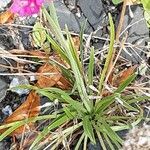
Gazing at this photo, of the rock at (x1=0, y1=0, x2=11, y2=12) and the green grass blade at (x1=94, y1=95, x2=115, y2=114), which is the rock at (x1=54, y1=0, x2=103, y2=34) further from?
the green grass blade at (x1=94, y1=95, x2=115, y2=114)

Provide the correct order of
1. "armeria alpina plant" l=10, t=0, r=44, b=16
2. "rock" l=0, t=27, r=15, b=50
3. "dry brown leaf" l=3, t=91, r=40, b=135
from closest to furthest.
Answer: "armeria alpina plant" l=10, t=0, r=44, b=16
"dry brown leaf" l=3, t=91, r=40, b=135
"rock" l=0, t=27, r=15, b=50

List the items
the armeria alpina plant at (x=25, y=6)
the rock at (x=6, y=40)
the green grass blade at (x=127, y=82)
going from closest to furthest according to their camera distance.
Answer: the armeria alpina plant at (x=25, y=6) < the green grass blade at (x=127, y=82) < the rock at (x=6, y=40)

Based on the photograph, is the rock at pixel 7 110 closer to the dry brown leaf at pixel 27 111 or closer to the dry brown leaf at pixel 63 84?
the dry brown leaf at pixel 27 111

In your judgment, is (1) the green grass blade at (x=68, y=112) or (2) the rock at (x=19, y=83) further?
(2) the rock at (x=19, y=83)

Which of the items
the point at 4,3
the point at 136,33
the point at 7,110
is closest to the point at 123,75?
the point at 136,33

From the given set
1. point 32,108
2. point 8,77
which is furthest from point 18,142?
point 8,77

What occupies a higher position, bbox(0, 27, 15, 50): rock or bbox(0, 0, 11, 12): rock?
bbox(0, 0, 11, 12): rock

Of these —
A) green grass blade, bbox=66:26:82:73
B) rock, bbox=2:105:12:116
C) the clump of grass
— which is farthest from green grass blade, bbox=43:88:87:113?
rock, bbox=2:105:12:116

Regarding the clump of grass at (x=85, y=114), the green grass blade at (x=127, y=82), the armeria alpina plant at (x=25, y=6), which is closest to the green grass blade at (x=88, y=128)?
the clump of grass at (x=85, y=114)
